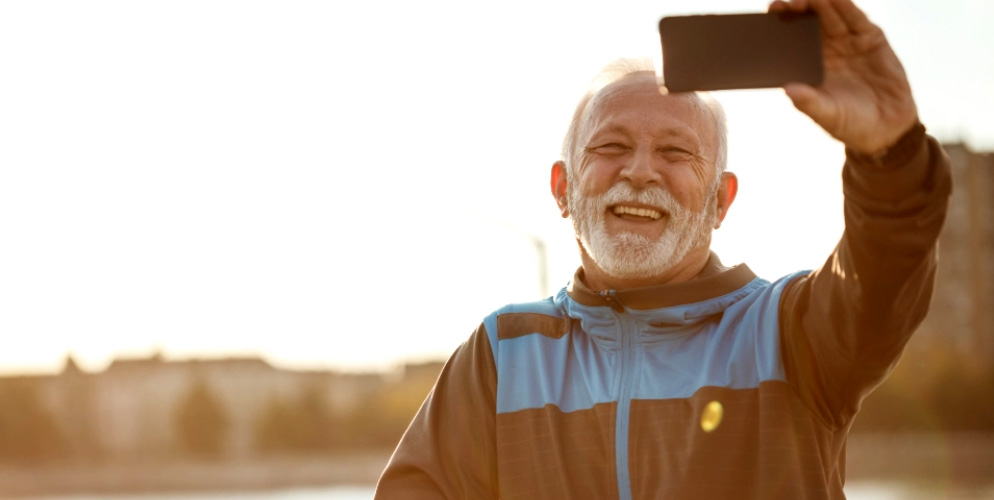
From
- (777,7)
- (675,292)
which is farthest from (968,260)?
(777,7)

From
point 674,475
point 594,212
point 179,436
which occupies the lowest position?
point 179,436

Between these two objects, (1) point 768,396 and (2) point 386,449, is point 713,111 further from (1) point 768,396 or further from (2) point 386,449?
(2) point 386,449

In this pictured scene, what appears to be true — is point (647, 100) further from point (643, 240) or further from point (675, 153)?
point (643, 240)

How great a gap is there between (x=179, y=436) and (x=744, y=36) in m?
43.6

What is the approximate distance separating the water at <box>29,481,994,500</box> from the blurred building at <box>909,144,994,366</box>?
1415 inches

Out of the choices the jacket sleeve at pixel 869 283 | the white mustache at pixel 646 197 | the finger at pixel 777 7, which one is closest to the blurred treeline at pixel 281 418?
the white mustache at pixel 646 197

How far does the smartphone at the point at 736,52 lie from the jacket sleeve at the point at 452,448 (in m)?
1.14

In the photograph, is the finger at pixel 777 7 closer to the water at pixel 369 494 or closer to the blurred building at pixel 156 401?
the water at pixel 369 494

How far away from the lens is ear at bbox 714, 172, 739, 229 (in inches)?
128

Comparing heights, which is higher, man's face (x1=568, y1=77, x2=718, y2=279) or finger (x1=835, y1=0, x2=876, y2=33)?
finger (x1=835, y1=0, x2=876, y2=33)

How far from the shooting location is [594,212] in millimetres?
3109

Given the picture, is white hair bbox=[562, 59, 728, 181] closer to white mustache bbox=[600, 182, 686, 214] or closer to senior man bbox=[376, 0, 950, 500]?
senior man bbox=[376, 0, 950, 500]

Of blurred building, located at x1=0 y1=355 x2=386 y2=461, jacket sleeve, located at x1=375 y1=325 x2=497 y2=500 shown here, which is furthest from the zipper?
blurred building, located at x1=0 y1=355 x2=386 y2=461

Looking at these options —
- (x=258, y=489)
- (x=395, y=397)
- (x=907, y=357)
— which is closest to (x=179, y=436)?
(x=395, y=397)
